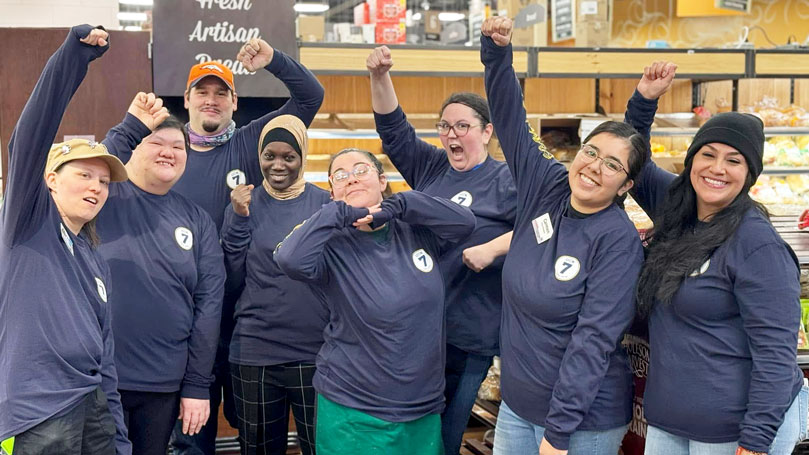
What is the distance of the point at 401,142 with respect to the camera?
331cm

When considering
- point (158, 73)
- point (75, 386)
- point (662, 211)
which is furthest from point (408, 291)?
point (158, 73)

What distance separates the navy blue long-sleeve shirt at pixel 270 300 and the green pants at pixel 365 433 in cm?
35

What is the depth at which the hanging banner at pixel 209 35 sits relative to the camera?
4230mm

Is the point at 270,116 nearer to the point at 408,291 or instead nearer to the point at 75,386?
the point at 408,291

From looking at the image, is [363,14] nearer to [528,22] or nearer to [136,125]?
[528,22]

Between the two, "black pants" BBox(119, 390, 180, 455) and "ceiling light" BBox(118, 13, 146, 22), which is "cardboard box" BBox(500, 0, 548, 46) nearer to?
Answer: "black pants" BBox(119, 390, 180, 455)

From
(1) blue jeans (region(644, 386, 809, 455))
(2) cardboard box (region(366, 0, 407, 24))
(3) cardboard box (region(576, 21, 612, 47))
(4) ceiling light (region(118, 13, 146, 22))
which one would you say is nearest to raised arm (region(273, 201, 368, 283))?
(1) blue jeans (region(644, 386, 809, 455))

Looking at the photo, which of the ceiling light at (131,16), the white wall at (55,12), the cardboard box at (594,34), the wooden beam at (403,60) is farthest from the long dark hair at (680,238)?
the ceiling light at (131,16)

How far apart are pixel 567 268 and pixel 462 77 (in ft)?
13.5

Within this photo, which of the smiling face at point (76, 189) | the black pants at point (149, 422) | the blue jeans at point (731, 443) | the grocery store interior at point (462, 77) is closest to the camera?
the blue jeans at point (731, 443)

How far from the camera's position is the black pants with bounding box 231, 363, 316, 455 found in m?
3.09

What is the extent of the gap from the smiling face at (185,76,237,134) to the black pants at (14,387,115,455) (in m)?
1.30

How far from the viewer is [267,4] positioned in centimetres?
437

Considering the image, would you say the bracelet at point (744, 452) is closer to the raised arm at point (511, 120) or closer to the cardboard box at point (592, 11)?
the raised arm at point (511, 120)
